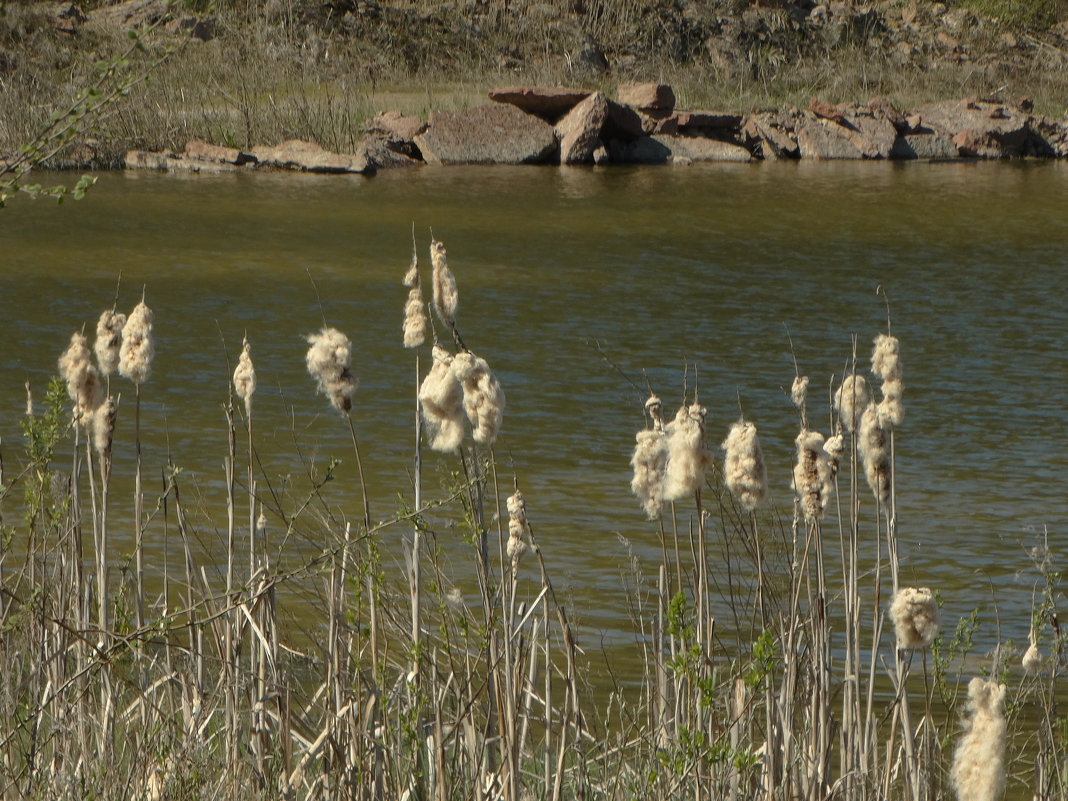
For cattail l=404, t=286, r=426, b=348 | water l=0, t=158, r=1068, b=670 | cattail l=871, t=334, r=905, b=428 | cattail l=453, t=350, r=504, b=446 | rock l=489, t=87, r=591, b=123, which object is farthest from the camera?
rock l=489, t=87, r=591, b=123

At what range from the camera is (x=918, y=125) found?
63.2ft

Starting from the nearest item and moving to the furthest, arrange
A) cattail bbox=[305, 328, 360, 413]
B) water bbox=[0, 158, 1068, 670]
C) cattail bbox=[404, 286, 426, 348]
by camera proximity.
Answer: cattail bbox=[305, 328, 360, 413] → cattail bbox=[404, 286, 426, 348] → water bbox=[0, 158, 1068, 670]

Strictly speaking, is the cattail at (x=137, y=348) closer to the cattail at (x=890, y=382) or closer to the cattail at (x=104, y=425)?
the cattail at (x=104, y=425)

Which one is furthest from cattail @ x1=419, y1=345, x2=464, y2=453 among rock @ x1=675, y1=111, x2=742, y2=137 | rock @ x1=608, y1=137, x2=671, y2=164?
rock @ x1=675, y1=111, x2=742, y2=137

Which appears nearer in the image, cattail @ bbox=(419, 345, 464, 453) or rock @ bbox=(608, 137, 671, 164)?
cattail @ bbox=(419, 345, 464, 453)

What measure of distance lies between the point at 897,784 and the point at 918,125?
17.6m

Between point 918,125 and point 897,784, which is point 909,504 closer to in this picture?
point 897,784

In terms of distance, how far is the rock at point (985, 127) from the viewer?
1886 cm

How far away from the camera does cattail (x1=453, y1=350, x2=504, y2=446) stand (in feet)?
5.89

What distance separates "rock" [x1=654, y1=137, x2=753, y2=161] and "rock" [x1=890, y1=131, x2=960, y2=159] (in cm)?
189

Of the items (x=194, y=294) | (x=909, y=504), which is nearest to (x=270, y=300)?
(x=194, y=294)

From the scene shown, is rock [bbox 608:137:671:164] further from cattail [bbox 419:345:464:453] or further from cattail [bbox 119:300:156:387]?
cattail [bbox 419:345:464:453]

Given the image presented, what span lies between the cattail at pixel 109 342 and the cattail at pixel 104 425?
0.22 feet

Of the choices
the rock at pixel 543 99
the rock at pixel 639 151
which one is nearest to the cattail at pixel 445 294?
the rock at pixel 639 151
